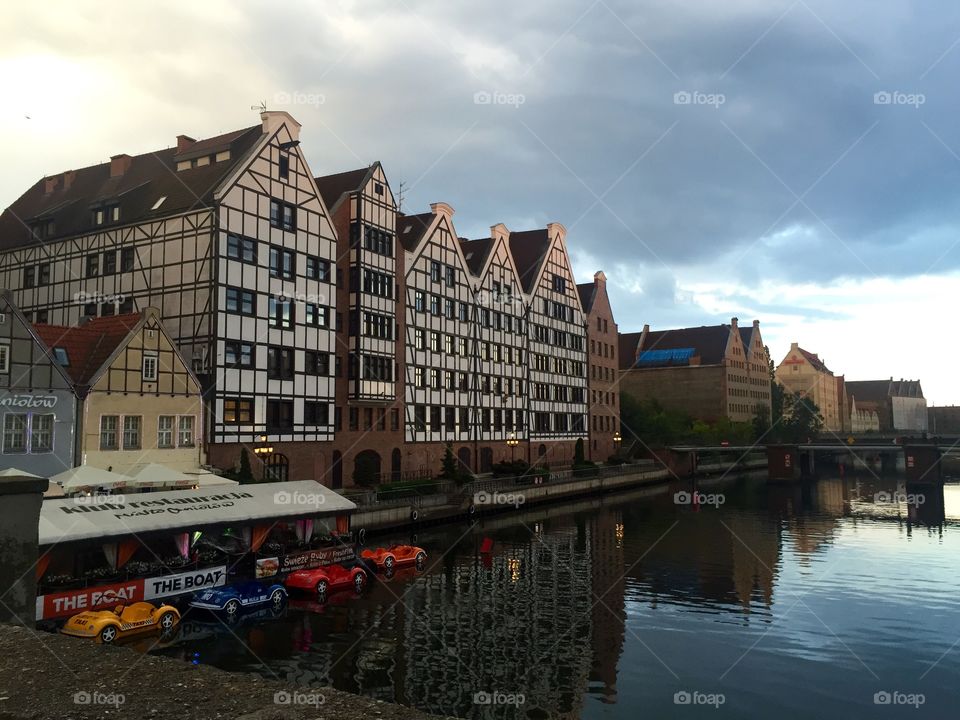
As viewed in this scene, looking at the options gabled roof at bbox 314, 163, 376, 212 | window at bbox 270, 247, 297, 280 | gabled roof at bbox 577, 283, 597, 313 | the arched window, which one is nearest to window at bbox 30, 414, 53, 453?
the arched window

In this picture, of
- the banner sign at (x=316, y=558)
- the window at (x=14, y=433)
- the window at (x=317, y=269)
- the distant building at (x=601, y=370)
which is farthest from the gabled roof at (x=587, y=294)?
the window at (x=14, y=433)

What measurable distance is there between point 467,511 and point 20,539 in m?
47.4

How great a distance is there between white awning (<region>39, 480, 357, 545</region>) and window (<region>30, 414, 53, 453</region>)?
9702 mm

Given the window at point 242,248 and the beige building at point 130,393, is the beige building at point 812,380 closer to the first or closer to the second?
the window at point 242,248

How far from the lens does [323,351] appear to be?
50.9 metres

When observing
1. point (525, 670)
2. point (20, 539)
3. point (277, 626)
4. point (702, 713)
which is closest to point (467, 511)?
point (277, 626)

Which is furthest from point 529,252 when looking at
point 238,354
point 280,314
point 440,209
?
point 238,354

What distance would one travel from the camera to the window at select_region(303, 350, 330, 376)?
4947 cm

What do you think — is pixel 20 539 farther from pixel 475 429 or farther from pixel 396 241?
pixel 475 429

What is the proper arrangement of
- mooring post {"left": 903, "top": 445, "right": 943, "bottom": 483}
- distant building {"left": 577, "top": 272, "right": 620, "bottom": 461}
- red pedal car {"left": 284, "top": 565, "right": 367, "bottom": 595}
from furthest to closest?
distant building {"left": 577, "top": 272, "right": 620, "bottom": 461} < mooring post {"left": 903, "top": 445, "right": 943, "bottom": 483} < red pedal car {"left": 284, "top": 565, "right": 367, "bottom": 595}

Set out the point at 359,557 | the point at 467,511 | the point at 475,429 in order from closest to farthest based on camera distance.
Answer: the point at 359,557 → the point at 467,511 → the point at 475,429

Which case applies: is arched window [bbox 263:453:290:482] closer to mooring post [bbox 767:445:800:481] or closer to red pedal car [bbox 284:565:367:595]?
red pedal car [bbox 284:565:367:595]

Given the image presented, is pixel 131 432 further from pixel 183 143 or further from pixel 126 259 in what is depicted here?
pixel 183 143

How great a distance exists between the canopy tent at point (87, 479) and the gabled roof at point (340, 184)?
92.8ft
